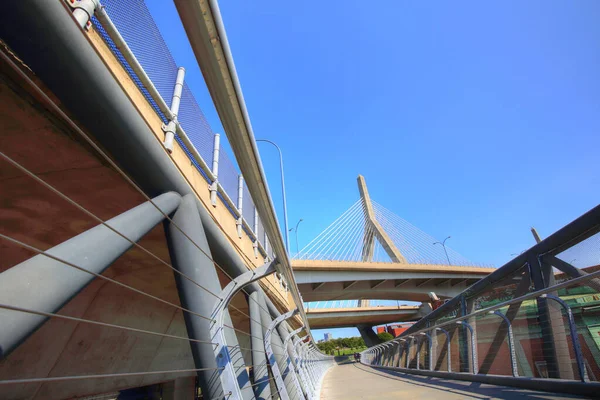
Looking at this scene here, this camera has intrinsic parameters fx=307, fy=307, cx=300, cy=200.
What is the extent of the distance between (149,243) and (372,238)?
27855 millimetres

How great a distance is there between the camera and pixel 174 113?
13.2 feet

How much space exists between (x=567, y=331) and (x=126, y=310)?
6672mm

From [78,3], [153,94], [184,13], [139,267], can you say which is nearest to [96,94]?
[184,13]

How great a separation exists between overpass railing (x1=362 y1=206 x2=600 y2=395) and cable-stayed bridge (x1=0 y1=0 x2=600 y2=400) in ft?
0.07

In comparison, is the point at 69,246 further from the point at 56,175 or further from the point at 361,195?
the point at 361,195

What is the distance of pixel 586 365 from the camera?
3049 millimetres

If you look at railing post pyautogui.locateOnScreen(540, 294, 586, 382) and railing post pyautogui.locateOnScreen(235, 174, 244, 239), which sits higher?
railing post pyautogui.locateOnScreen(235, 174, 244, 239)

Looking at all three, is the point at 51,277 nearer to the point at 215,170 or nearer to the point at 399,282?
the point at 215,170

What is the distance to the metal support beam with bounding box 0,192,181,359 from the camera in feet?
4.21

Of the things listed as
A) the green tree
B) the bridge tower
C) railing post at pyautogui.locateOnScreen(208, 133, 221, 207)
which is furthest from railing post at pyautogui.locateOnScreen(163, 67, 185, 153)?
the green tree

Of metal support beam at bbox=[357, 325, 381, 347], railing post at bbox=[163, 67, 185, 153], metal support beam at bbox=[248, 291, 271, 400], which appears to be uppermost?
metal support beam at bbox=[357, 325, 381, 347]

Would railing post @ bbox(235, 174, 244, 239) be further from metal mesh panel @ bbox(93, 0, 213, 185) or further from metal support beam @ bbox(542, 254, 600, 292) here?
metal support beam @ bbox(542, 254, 600, 292)

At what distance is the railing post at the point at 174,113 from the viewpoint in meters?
3.77

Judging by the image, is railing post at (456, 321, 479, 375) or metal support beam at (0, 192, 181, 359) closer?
metal support beam at (0, 192, 181, 359)
